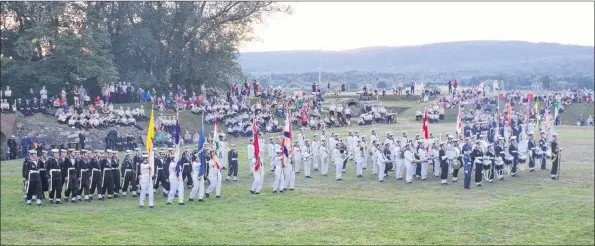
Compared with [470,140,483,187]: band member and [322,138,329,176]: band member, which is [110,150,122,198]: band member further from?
[470,140,483,187]: band member

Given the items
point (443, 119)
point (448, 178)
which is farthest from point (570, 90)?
point (448, 178)

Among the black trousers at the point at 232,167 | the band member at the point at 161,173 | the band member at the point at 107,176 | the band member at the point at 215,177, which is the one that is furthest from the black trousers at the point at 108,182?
the black trousers at the point at 232,167

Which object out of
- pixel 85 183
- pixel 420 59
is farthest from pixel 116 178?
pixel 420 59

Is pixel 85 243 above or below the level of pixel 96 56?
below

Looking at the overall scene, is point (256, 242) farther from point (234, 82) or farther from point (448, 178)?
point (234, 82)

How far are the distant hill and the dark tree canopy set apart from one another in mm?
46945

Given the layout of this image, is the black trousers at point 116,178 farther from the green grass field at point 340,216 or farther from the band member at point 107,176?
the green grass field at point 340,216

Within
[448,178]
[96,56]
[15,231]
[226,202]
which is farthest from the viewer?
[96,56]

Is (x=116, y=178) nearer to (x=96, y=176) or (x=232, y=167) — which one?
(x=96, y=176)

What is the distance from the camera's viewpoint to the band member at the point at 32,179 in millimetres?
18031

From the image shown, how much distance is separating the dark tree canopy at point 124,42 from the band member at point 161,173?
1905 centimetres

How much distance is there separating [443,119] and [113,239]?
3218 centimetres

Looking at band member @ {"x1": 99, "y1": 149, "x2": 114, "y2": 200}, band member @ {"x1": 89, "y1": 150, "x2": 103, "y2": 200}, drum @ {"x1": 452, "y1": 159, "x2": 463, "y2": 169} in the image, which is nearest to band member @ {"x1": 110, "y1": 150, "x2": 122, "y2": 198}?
band member @ {"x1": 99, "y1": 149, "x2": 114, "y2": 200}

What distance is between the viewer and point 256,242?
1372 cm
